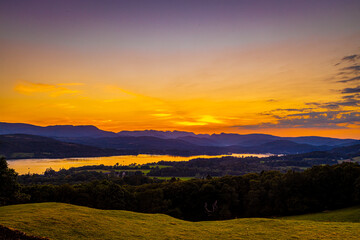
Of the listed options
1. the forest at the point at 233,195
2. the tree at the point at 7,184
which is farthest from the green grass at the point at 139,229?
the forest at the point at 233,195

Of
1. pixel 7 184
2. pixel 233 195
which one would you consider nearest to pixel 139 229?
pixel 7 184

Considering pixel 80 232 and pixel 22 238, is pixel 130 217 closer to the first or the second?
pixel 80 232

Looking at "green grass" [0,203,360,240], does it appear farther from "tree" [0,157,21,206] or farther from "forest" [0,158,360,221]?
"forest" [0,158,360,221]

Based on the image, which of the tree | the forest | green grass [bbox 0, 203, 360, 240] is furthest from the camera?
the forest

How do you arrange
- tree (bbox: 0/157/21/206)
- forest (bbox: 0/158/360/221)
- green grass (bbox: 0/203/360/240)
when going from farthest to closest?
1. forest (bbox: 0/158/360/221)
2. tree (bbox: 0/157/21/206)
3. green grass (bbox: 0/203/360/240)

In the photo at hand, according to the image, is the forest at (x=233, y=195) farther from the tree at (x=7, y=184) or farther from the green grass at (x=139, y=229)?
the green grass at (x=139, y=229)

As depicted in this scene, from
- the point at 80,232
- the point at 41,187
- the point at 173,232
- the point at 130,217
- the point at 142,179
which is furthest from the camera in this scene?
the point at 142,179

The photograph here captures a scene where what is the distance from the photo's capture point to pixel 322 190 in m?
44.3

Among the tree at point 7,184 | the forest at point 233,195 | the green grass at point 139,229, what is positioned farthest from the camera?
the forest at point 233,195

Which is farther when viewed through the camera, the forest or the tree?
the forest

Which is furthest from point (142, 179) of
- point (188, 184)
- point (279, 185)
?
point (279, 185)

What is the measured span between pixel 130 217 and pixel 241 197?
3927cm

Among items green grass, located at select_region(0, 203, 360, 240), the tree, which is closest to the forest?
the tree

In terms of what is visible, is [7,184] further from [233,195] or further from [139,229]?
[233,195]
